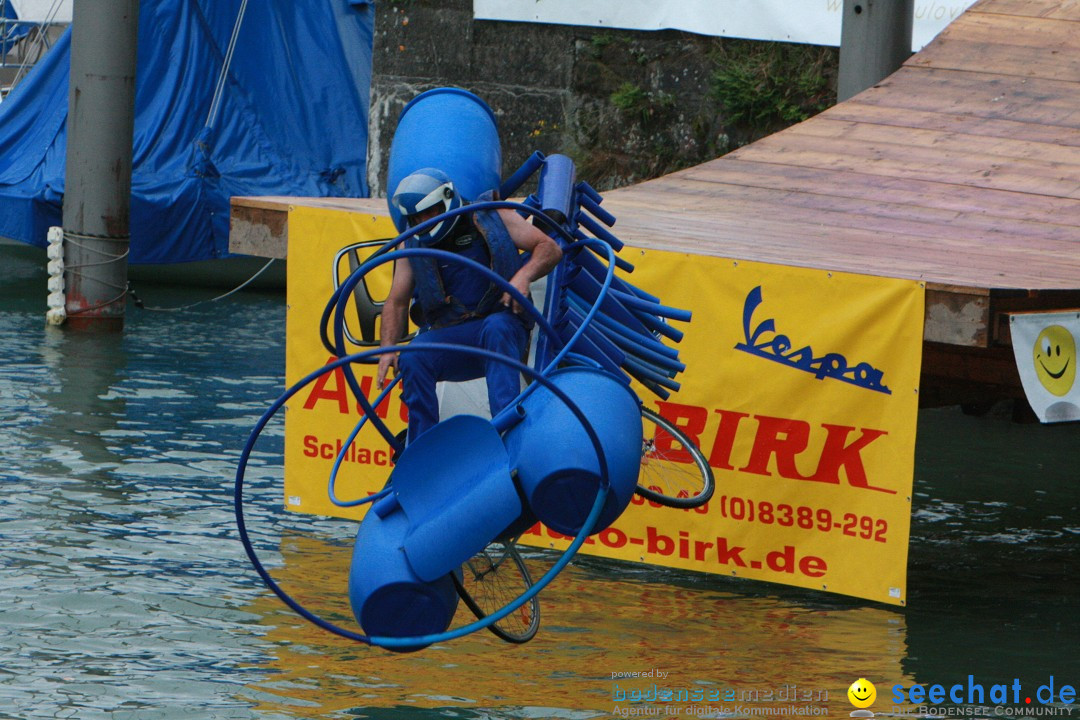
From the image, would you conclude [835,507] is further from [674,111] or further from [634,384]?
[674,111]

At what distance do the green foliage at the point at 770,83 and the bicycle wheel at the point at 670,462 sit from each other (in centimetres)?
782

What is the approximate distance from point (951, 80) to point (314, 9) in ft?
43.9

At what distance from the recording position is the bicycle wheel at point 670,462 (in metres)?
9.17

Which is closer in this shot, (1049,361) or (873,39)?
(1049,361)

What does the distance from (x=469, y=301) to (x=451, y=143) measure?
2.54 ft

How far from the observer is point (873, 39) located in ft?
46.4

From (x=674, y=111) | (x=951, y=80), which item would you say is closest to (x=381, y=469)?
(x=951, y=80)

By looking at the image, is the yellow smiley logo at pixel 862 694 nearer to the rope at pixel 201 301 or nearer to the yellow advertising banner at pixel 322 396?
the yellow advertising banner at pixel 322 396

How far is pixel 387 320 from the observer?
7934 millimetres

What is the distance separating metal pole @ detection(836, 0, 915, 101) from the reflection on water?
3541 mm

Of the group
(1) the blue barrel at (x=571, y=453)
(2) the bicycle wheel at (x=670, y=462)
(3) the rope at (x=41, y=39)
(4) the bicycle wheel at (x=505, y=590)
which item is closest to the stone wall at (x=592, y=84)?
(3) the rope at (x=41, y=39)

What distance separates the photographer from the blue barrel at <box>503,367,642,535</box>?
6402mm

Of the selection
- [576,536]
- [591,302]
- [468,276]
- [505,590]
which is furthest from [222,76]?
[576,536]

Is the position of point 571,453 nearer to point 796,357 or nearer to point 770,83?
point 796,357
